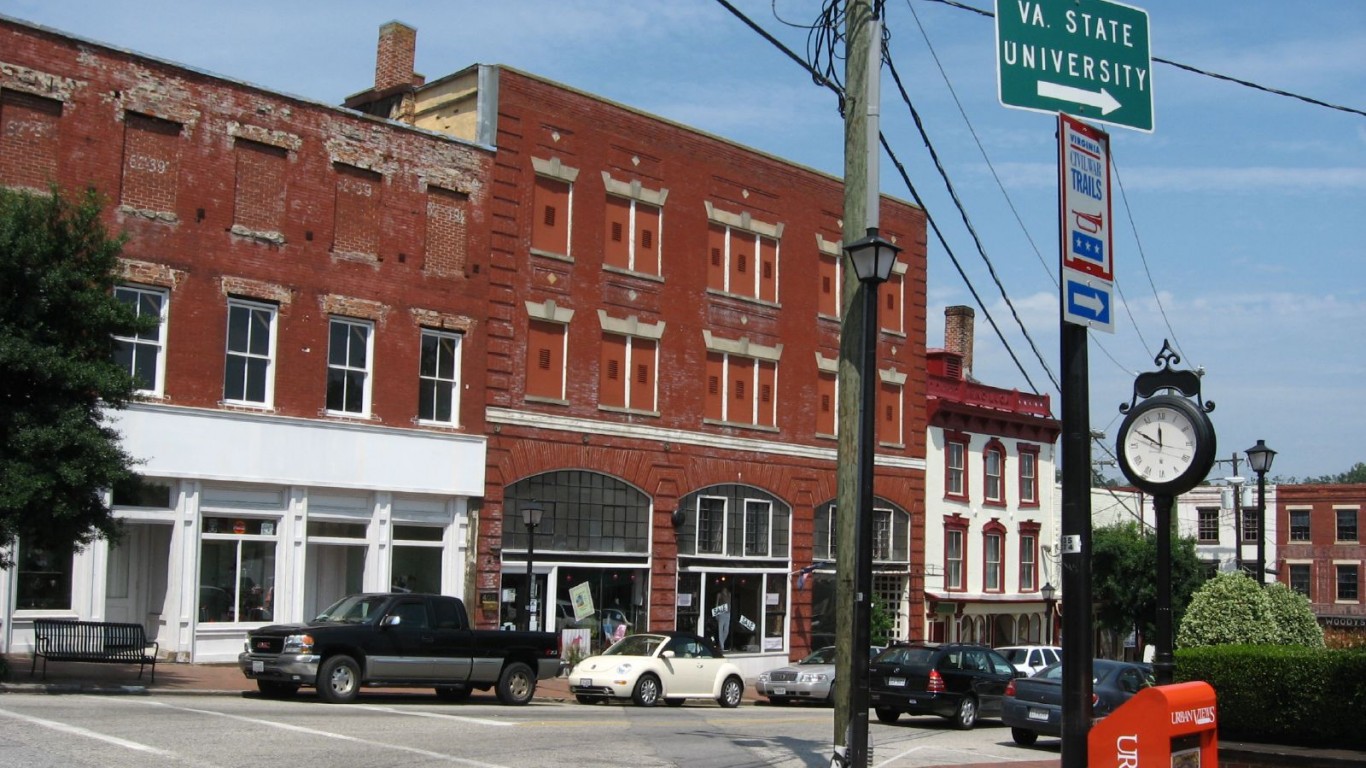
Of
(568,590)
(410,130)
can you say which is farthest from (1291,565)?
(410,130)

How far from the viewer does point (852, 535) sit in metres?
15.1

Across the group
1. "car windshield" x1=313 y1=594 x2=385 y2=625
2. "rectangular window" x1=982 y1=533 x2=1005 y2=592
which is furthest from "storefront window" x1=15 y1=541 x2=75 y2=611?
"rectangular window" x1=982 y1=533 x2=1005 y2=592

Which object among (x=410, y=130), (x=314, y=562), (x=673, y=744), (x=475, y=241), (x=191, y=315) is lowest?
(x=673, y=744)

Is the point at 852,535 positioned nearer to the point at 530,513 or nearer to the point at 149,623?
the point at 530,513

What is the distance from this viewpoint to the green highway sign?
10.5 meters

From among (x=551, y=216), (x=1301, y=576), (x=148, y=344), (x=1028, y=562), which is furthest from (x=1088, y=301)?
(x=1301, y=576)

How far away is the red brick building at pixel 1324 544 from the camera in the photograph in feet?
223

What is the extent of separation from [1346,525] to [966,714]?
49685mm

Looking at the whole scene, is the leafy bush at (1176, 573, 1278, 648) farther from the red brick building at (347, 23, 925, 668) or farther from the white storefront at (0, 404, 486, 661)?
the white storefront at (0, 404, 486, 661)

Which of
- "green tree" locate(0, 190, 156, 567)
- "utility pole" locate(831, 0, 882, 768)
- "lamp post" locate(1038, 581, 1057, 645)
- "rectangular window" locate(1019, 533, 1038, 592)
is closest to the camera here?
"utility pole" locate(831, 0, 882, 768)

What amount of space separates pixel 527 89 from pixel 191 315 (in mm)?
9774

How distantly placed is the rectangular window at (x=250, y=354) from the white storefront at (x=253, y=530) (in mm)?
577

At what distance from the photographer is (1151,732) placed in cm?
936

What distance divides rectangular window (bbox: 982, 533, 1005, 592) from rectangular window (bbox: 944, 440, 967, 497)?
2.23 m
